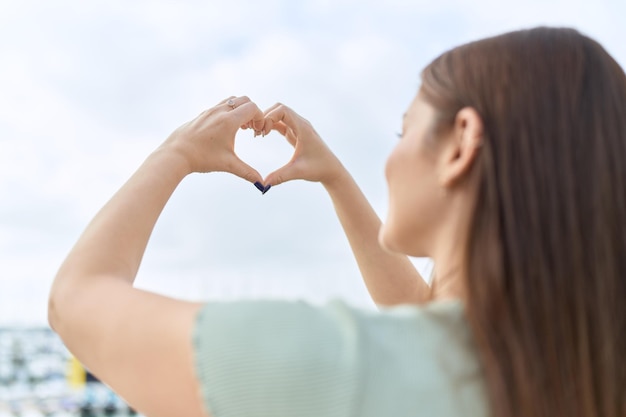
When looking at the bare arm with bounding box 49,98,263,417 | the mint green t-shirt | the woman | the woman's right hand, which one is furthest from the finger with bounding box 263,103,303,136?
the mint green t-shirt

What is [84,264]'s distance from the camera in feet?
2.02

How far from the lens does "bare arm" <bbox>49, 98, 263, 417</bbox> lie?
0.52 meters

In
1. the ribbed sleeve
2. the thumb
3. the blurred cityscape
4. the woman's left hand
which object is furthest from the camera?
the blurred cityscape

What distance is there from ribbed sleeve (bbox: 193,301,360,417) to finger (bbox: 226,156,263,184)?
0.40 metres

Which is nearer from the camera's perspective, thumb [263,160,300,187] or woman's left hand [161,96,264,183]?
woman's left hand [161,96,264,183]

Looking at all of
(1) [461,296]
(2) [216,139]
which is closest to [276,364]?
(1) [461,296]

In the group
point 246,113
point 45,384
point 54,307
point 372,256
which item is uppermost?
point 246,113

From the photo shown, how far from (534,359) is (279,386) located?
188mm

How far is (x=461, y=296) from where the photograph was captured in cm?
58

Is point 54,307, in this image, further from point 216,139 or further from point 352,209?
point 352,209

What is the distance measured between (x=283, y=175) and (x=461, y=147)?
41 cm

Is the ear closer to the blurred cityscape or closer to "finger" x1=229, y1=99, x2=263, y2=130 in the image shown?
"finger" x1=229, y1=99, x2=263, y2=130

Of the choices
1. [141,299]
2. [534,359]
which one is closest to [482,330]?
[534,359]

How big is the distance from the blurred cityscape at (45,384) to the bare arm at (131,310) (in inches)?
546
